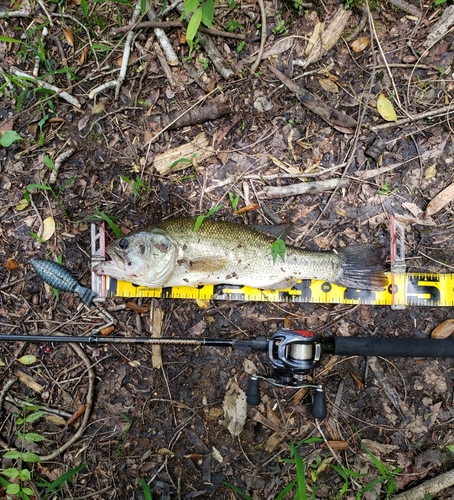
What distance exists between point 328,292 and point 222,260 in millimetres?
1122

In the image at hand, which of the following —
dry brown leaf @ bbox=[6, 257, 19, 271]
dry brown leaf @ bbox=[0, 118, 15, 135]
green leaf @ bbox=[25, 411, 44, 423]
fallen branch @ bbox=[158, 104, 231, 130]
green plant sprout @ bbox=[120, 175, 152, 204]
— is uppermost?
fallen branch @ bbox=[158, 104, 231, 130]

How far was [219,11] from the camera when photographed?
13.7ft

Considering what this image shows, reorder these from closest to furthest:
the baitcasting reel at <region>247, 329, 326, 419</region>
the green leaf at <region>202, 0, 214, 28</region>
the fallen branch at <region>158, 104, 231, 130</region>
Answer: the green leaf at <region>202, 0, 214, 28</region> < the baitcasting reel at <region>247, 329, 326, 419</region> < the fallen branch at <region>158, 104, 231, 130</region>

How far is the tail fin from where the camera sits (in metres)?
3.93

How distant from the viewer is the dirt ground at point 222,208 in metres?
4.00

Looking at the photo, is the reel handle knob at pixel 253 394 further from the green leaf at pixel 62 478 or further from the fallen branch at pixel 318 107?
the fallen branch at pixel 318 107

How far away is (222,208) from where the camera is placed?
418 centimetres

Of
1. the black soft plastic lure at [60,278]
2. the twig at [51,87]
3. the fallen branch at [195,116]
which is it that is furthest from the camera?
the twig at [51,87]

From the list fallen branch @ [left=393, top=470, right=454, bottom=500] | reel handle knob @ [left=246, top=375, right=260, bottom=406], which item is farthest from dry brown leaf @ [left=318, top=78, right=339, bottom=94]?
fallen branch @ [left=393, top=470, right=454, bottom=500]

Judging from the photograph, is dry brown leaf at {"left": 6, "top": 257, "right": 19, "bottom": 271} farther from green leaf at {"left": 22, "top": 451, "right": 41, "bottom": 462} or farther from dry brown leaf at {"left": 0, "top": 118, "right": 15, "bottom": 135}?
green leaf at {"left": 22, "top": 451, "right": 41, "bottom": 462}

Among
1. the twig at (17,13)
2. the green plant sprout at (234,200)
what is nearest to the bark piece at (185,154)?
the green plant sprout at (234,200)

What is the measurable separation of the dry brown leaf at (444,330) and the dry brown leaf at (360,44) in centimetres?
290

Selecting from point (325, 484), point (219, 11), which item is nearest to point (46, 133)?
point (219, 11)

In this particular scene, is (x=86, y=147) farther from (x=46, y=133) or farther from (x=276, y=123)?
(x=276, y=123)
